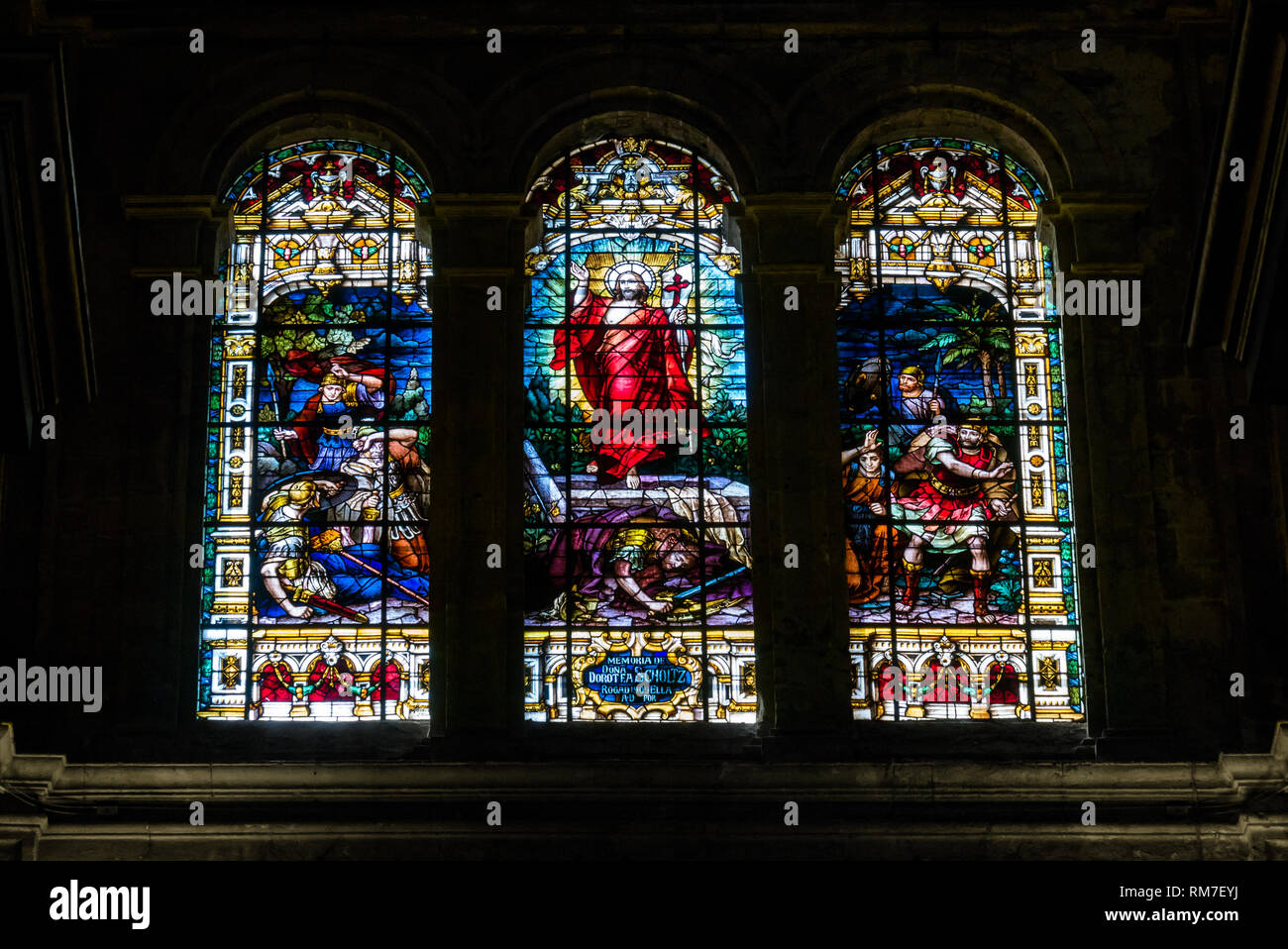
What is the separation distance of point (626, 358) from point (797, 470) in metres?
1.45

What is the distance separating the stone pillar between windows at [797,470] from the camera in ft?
56.1

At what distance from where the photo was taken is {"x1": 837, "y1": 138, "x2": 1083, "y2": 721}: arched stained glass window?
17.4 m

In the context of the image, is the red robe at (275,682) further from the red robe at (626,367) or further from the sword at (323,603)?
the red robe at (626,367)

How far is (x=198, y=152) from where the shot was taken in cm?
1844

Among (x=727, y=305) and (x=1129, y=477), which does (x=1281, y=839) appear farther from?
(x=727, y=305)

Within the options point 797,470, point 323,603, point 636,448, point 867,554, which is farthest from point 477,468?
point 867,554

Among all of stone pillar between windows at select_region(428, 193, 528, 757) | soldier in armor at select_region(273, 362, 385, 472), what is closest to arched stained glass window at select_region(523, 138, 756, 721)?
stone pillar between windows at select_region(428, 193, 528, 757)

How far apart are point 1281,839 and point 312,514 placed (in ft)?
20.4

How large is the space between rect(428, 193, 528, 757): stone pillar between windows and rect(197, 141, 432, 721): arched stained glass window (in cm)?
29

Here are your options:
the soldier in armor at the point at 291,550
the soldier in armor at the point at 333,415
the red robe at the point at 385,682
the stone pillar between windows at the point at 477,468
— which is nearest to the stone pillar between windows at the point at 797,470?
the stone pillar between windows at the point at 477,468

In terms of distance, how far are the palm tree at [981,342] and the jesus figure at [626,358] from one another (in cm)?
165

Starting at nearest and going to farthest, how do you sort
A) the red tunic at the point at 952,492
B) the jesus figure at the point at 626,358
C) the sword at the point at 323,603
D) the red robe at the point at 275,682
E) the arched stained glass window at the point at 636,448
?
the red robe at the point at 275,682 < the arched stained glass window at the point at 636,448 < the sword at the point at 323,603 < the red tunic at the point at 952,492 < the jesus figure at the point at 626,358

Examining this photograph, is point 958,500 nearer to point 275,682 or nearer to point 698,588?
point 698,588
